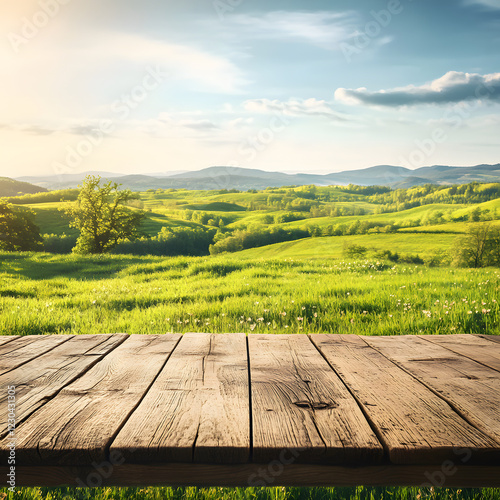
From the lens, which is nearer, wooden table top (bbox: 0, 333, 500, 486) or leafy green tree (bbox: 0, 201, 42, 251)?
wooden table top (bbox: 0, 333, 500, 486)

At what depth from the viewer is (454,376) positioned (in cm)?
194

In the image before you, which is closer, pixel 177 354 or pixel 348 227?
pixel 177 354

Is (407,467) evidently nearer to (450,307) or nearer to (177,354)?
(177,354)

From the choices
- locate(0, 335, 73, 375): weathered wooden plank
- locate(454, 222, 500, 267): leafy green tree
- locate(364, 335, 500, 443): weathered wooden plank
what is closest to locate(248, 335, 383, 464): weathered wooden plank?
locate(364, 335, 500, 443): weathered wooden plank

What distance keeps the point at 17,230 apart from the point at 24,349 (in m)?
31.3

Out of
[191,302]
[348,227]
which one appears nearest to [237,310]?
[191,302]

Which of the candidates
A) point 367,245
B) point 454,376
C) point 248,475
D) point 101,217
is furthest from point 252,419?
point 367,245

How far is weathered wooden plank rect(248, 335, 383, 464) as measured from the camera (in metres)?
1.26

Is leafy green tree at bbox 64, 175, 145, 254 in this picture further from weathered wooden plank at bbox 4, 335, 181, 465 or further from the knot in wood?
the knot in wood

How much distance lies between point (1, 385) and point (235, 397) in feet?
3.96

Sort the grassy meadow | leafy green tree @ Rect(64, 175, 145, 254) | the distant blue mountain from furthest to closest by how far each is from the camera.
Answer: the distant blue mountain, leafy green tree @ Rect(64, 175, 145, 254), the grassy meadow

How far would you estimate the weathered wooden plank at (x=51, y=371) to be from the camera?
62.5 inches

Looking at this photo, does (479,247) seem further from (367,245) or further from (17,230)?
(17,230)

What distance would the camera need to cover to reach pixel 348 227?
153ft
